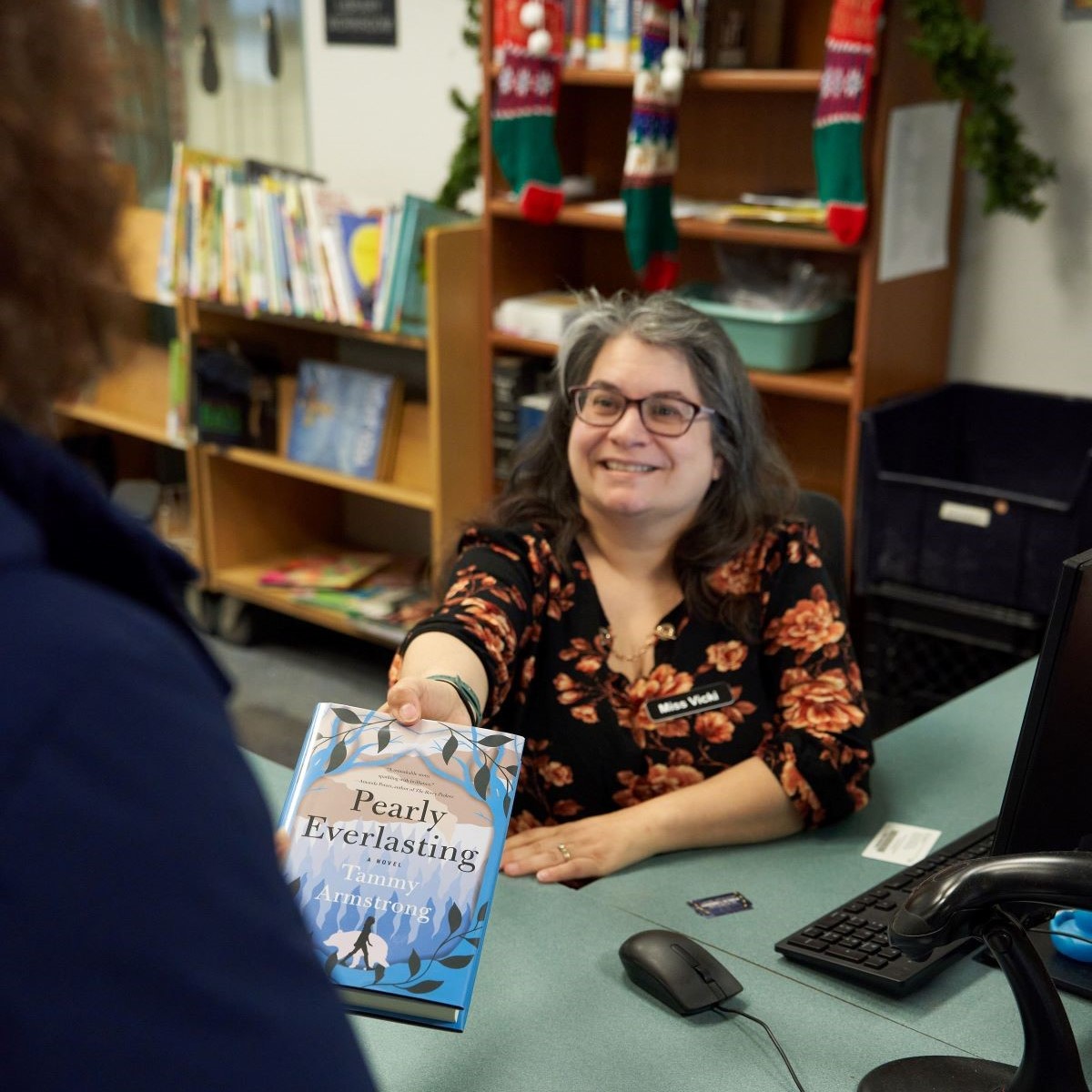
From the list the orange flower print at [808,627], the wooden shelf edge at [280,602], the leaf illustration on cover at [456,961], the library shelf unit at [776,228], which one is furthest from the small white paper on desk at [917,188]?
the leaf illustration on cover at [456,961]

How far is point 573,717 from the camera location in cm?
186

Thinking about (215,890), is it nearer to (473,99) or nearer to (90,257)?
(90,257)

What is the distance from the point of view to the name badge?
6.10 ft

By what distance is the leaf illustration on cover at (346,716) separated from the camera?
4.24 ft

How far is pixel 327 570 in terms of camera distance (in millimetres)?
4000

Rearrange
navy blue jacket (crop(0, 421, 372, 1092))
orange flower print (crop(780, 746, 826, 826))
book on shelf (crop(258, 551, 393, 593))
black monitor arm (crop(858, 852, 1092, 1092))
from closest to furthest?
navy blue jacket (crop(0, 421, 372, 1092))
black monitor arm (crop(858, 852, 1092, 1092))
orange flower print (crop(780, 746, 826, 826))
book on shelf (crop(258, 551, 393, 593))

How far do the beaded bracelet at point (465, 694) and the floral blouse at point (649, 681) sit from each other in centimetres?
20

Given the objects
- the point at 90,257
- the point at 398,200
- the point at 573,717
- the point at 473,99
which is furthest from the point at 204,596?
the point at 90,257

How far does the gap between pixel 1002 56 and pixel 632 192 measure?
2.51ft

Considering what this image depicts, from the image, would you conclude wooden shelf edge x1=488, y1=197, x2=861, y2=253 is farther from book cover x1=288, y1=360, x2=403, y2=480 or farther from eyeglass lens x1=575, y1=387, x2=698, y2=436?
eyeglass lens x1=575, y1=387, x2=698, y2=436

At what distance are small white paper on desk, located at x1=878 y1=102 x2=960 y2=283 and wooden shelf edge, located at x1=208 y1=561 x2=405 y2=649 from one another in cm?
156

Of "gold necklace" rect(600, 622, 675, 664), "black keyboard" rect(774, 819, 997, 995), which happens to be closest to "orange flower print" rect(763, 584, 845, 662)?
"gold necklace" rect(600, 622, 675, 664)

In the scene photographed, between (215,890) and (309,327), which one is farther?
(309,327)

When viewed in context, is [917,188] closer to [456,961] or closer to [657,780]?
[657,780]
